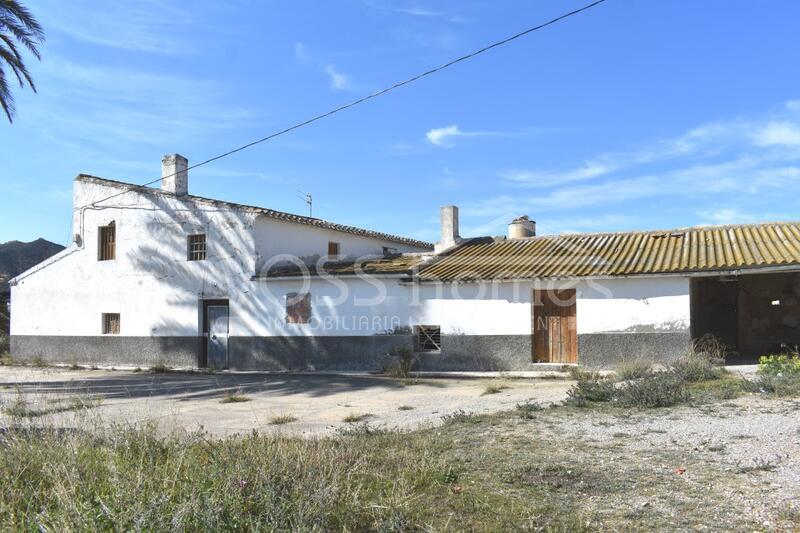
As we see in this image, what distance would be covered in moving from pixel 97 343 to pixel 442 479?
19.7 meters

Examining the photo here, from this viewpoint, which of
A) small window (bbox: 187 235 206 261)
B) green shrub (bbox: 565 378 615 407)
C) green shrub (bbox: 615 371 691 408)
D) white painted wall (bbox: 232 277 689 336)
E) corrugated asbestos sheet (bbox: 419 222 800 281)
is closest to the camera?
green shrub (bbox: 615 371 691 408)

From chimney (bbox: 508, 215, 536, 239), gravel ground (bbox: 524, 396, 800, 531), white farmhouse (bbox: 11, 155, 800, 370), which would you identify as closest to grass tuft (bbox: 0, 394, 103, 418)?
gravel ground (bbox: 524, 396, 800, 531)

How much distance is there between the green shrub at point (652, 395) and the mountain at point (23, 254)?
40004 millimetres

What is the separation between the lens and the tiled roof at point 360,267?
18.0 m

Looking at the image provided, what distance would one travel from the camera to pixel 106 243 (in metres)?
22.1

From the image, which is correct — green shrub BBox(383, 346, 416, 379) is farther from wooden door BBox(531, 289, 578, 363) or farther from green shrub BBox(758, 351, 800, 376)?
green shrub BBox(758, 351, 800, 376)

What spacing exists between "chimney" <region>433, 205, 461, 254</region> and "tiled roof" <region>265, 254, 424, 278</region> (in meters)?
1.04

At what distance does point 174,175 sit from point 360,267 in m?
7.56

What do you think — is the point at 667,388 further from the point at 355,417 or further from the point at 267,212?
the point at 267,212

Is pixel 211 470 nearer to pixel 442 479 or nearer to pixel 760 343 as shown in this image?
pixel 442 479

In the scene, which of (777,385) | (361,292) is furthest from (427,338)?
(777,385)

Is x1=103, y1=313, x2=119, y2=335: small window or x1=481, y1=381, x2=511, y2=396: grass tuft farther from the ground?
x1=103, y1=313, x2=119, y2=335: small window

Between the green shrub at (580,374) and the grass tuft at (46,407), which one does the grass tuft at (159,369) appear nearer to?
the grass tuft at (46,407)

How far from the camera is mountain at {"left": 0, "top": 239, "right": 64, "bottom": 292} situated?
132 ft
